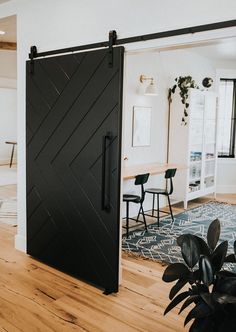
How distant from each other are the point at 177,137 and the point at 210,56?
2.07 m

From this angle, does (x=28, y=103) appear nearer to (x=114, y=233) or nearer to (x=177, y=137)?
(x=114, y=233)

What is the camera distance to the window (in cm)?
799

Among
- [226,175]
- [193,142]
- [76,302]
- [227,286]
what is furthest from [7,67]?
[227,286]

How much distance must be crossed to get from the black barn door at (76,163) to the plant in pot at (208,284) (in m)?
1.25

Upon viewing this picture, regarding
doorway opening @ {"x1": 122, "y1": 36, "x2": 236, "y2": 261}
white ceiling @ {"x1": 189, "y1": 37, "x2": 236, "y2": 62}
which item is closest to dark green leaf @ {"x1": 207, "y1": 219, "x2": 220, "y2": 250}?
doorway opening @ {"x1": 122, "y1": 36, "x2": 236, "y2": 261}

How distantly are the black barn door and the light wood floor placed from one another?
6.7 inches

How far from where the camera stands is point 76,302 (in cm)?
296

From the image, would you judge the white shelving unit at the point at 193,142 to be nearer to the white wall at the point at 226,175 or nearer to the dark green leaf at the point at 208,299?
the white wall at the point at 226,175

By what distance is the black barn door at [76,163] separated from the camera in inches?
119

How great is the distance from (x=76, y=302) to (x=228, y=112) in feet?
20.4

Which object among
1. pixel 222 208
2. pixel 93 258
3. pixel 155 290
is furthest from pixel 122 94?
pixel 222 208

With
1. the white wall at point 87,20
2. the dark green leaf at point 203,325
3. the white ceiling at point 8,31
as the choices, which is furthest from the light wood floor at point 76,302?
the white ceiling at point 8,31

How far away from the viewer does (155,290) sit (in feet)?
10.6

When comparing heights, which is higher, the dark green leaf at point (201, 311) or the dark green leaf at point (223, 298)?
the dark green leaf at point (223, 298)
